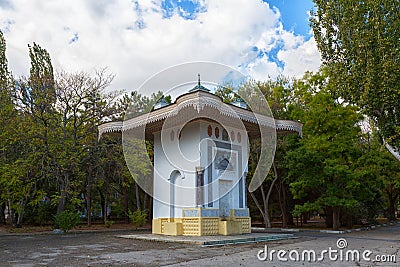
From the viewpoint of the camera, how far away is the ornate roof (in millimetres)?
11787

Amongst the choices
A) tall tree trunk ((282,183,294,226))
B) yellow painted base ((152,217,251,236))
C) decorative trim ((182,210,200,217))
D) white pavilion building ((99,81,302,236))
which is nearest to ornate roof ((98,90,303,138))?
white pavilion building ((99,81,302,236))

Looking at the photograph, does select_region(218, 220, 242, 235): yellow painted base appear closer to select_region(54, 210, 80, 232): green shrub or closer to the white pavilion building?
the white pavilion building

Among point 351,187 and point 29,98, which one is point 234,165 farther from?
point 29,98

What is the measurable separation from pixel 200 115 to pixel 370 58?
6.33 meters

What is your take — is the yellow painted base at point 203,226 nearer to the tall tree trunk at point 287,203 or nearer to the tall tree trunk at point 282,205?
the tall tree trunk at point 282,205

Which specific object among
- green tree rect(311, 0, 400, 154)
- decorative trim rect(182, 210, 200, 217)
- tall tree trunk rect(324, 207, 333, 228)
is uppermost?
green tree rect(311, 0, 400, 154)

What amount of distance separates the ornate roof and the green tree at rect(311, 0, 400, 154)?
2.67m

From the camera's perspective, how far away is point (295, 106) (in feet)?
65.4

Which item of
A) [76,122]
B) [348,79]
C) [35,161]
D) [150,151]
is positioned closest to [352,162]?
[348,79]

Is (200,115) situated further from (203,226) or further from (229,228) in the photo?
(229,228)

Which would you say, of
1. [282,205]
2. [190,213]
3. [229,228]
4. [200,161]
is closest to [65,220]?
[190,213]

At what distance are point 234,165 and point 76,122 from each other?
26.5 ft

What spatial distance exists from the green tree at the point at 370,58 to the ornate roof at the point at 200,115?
267 cm

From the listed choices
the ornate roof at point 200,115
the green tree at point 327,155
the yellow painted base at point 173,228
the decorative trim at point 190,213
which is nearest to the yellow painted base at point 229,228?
the decorative trim at point 190,213
